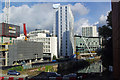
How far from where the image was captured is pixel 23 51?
2642 cm

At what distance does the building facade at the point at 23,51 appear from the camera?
75.8 ft

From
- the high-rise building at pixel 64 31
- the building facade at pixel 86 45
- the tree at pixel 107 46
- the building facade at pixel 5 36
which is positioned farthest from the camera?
the building facade at pixel 86 45

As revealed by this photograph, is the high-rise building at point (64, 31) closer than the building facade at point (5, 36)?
No

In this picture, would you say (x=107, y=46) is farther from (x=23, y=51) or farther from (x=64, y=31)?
(x=64, y=31)

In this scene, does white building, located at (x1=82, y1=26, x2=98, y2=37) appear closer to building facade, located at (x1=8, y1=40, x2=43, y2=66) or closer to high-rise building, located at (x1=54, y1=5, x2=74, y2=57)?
high-rise building, located at (x1=54, y1=5, x2=74, y2=57)

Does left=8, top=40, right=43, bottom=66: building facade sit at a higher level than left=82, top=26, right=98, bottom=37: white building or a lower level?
lower

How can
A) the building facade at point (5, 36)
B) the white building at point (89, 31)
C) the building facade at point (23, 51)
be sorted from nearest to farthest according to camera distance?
the building facade at point (5, 36), the building facade at point (23, 51), the white building at point (89, 31)

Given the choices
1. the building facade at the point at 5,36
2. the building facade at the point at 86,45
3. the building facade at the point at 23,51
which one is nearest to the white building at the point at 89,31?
the building facade at the point at 86,45

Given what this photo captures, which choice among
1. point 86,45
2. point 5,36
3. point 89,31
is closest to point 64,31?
point 86,45

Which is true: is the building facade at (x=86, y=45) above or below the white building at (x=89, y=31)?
below

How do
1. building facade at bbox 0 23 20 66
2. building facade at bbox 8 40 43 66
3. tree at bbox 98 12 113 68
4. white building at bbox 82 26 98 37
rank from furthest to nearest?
white building at bbox 82 26 98 37, building facade at bbox 8 40 43 66, building facade at bbox 0 23 20 66, tree at bbox 98 12 113 68

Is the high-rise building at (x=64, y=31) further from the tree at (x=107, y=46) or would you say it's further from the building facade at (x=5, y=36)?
the tree at (x=107, y=46)

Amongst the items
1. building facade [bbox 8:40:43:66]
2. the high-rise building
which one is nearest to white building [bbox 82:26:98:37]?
the high-rise building

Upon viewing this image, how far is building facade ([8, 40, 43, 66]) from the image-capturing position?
2312 centimetres
